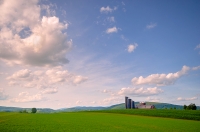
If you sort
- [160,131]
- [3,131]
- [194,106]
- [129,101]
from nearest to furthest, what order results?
1. [3,131]
2. [160,131]
3. [194,106]
4. [129,101]

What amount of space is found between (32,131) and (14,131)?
7.70 ft

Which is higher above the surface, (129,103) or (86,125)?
(86,125)

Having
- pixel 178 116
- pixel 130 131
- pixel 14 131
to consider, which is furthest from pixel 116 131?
pixel 178 116

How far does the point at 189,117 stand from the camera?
216 ft

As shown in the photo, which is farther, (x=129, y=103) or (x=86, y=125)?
(x=129, y=103)

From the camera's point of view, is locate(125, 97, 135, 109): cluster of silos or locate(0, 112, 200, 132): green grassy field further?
locate(125, 97, 135, 109): cluster of silos

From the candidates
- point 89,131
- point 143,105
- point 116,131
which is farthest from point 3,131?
point 143,105

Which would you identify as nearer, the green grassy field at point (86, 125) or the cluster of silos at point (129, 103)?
the green grassy field at point (86, 125)

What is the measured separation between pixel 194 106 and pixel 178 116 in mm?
89081

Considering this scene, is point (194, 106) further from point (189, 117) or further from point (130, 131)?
point (130, 131)

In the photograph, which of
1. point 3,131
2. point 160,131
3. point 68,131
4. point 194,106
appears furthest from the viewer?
point 194,106

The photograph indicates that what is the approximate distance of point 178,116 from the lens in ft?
221

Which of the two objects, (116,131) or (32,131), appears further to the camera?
(116,131)

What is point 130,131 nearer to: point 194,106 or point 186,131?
point 186,131
